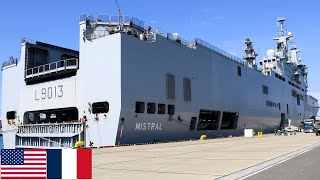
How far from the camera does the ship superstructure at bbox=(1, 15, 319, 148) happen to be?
3116 cm

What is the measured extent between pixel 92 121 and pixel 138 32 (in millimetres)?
10134

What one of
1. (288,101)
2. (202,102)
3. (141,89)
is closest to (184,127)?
(202,102)

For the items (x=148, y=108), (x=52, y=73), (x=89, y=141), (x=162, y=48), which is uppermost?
(x=162, y=48)

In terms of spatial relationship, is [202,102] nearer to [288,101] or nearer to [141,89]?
[141,89]

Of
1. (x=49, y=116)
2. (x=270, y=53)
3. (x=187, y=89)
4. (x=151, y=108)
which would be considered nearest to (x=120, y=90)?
(x=151, y=108)

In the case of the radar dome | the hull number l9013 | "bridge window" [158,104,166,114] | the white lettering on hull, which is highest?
the radar dome

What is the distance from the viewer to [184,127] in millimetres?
38219

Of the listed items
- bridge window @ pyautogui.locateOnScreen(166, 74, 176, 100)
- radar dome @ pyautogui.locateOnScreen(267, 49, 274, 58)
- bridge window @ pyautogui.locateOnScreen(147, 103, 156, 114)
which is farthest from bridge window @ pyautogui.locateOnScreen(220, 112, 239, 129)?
radar dome @ pyautogui.locateOnScreen(267, 49, 274, 58)

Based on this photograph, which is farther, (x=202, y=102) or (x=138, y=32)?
(x=202, y=102)

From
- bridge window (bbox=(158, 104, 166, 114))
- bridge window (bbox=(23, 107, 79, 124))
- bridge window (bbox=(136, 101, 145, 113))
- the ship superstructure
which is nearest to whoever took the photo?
the ship superstructure

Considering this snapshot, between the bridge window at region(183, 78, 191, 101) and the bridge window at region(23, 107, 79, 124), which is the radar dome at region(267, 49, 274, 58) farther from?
the bridge window at region(23, 107, 79, 124)

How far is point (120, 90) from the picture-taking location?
29953 mm
